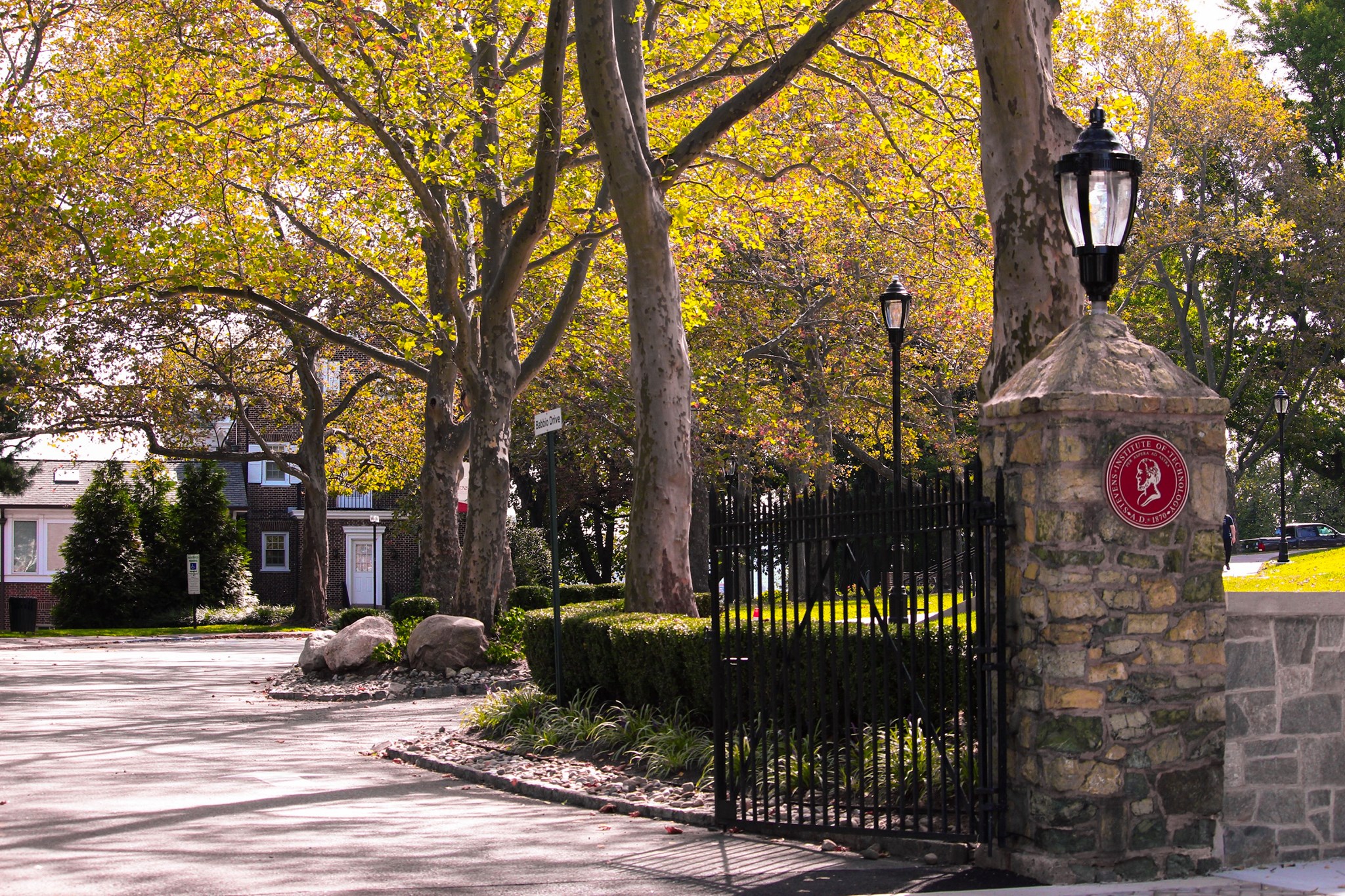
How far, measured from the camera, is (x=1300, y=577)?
22500 mm

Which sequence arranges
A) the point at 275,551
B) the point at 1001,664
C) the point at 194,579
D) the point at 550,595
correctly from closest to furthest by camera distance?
the point at 1001,664, the point at 550,595, the point at 194,579, the point at 275,551

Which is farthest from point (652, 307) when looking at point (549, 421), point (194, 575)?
point (194, 575)

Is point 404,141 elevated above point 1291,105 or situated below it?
below

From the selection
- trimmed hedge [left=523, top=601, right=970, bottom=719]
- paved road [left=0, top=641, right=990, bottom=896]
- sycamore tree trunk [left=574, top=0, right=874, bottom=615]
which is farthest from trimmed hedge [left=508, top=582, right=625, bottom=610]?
trimmed hedge [left=523, top=601, right=970, bottom=719]

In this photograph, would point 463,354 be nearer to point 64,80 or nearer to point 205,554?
point 64,80

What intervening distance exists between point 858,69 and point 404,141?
21.4ft

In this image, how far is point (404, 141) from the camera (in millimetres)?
19094

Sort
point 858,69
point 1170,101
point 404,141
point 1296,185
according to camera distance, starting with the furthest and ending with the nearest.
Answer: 1. point 1296,185
2. point 1170,101
3. point 404,141
4. point 858,69

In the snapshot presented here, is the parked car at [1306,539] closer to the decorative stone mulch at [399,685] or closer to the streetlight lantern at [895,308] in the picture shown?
the streetlight lantern at [895,308]

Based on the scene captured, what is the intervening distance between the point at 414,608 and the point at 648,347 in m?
10.9

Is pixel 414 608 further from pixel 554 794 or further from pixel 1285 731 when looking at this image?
pixel 1285 731

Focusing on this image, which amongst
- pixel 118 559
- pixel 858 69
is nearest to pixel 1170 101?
pixel 858 69

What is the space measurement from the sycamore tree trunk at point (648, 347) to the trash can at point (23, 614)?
133 ft

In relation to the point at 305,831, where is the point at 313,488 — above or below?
above
